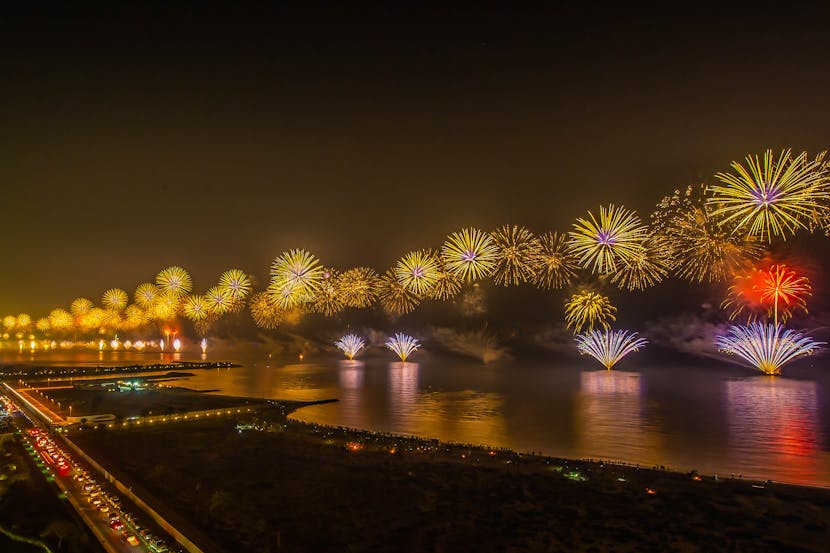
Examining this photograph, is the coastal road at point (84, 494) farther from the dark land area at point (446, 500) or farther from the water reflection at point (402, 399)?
the water reflection at point (402, 399)

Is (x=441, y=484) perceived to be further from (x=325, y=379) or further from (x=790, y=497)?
(x=325, y=379)

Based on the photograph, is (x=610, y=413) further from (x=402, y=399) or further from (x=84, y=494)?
(x=84, y=494)

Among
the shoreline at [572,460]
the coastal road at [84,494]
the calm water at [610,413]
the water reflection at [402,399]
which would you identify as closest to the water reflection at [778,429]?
the calm water at [610,413]

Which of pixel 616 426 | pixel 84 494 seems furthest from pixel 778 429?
pixel 84 494

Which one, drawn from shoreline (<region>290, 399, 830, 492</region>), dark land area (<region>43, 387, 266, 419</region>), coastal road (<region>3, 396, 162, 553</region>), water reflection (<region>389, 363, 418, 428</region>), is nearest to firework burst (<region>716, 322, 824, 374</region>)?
water reflection (<region>389, 363, 418, 428</region>)

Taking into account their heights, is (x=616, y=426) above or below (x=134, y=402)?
below

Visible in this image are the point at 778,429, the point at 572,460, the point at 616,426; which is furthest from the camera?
the point at 616,426

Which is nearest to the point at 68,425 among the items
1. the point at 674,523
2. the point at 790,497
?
the point at 674,523
